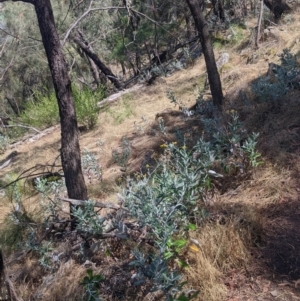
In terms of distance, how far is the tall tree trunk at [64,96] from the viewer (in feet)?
11.5

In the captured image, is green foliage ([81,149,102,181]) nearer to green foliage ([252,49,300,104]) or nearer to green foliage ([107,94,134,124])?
green foliage ([252,49,300,104])

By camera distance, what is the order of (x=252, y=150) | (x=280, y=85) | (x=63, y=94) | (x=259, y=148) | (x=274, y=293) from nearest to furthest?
(x=274, y=293) < (x=63, y=94) < (x=252, y=150) < (x=259, y=148) < (x=280, y=85)

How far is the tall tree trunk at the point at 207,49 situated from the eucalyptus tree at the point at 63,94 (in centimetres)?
264

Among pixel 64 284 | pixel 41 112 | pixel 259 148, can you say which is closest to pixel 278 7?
pixel 41 112

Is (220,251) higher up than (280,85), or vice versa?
(280,85)

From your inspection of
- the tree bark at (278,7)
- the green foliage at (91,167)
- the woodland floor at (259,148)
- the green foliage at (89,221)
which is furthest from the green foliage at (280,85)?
the tree bark at (278,7)

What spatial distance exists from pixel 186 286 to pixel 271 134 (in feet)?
8.23

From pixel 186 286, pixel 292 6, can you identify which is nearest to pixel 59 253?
pixel 186 286

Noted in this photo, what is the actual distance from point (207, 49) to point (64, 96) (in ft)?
9.58

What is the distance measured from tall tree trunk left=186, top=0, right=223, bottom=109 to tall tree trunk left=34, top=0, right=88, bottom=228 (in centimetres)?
266

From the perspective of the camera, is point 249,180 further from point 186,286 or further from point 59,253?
point 59,253

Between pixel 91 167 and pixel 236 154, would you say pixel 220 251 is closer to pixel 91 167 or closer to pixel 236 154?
pixel 236 154

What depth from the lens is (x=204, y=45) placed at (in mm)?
5766

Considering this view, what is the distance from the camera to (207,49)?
5.77 m
